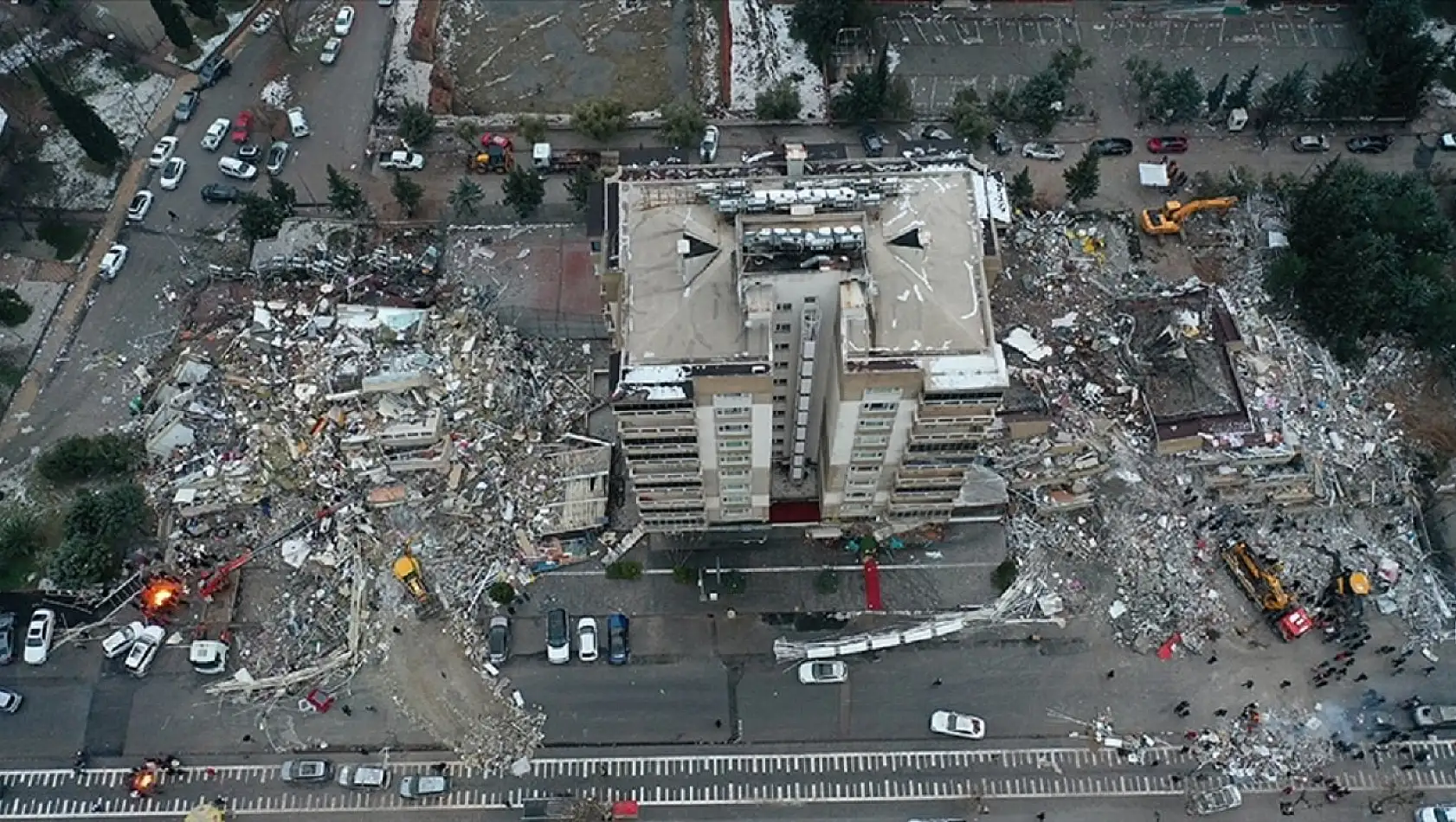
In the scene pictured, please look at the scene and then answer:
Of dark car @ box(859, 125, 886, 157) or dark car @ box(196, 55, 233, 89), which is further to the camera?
dark car @ box(196, 55, 233, 89)

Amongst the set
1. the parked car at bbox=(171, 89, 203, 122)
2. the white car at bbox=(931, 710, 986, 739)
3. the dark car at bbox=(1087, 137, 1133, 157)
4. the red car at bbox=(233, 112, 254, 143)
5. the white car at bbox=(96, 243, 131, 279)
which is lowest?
the white car at bbox=(931, 710, 986, 739)

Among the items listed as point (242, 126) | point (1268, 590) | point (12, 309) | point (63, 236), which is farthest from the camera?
point (242, 126)

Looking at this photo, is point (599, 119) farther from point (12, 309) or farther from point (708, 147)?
point (12, 309)

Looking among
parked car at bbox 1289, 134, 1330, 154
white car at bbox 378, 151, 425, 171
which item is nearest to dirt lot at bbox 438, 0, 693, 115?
white car at bbox 378, 151, 425, 171

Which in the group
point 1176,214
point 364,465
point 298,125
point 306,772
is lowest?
point 306,772

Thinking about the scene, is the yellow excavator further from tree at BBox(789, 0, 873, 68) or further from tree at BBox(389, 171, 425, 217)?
tree at BBox(389, 171, 425, 217)

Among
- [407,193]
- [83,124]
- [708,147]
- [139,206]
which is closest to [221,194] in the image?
[139,206]

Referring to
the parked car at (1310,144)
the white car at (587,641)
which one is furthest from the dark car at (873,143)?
the white car at (587,641)
